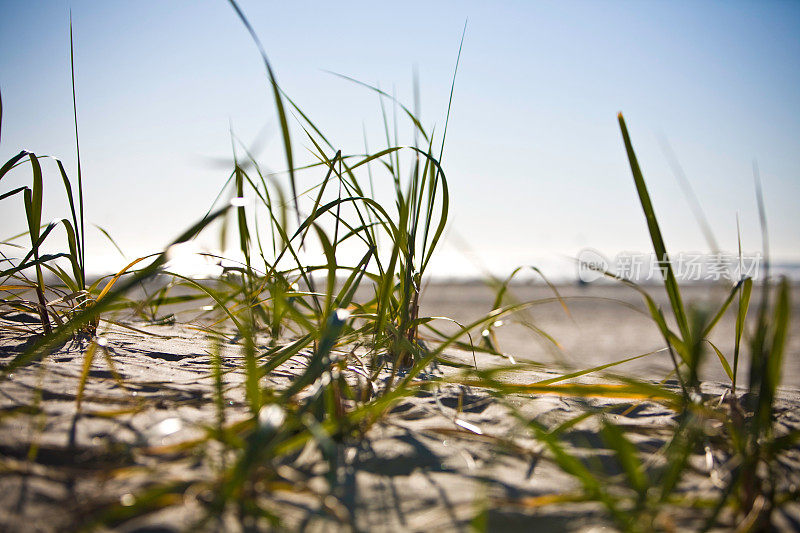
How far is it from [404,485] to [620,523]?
26 cm

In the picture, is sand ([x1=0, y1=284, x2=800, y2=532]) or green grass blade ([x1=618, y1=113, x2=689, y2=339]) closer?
sand ([x1=0, y1=284, x2=800, y2=532])

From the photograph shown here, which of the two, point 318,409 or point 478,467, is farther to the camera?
point 318,409

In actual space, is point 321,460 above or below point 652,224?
below

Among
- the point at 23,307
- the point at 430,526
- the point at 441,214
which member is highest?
the point at 441,214

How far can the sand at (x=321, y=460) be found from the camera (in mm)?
556

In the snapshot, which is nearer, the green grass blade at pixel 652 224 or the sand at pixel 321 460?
the sand at pixel 321 460

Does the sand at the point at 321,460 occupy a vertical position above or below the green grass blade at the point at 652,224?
below

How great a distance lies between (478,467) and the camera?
703mm

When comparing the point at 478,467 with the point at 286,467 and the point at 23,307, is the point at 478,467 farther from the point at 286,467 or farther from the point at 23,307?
the point at 23,307

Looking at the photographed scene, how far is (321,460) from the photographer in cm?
68

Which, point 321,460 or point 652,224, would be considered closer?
point 321,460

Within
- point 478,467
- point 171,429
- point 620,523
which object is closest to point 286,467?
point 171,429

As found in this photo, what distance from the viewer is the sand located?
1.82ft

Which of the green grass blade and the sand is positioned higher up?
the green grass blade
